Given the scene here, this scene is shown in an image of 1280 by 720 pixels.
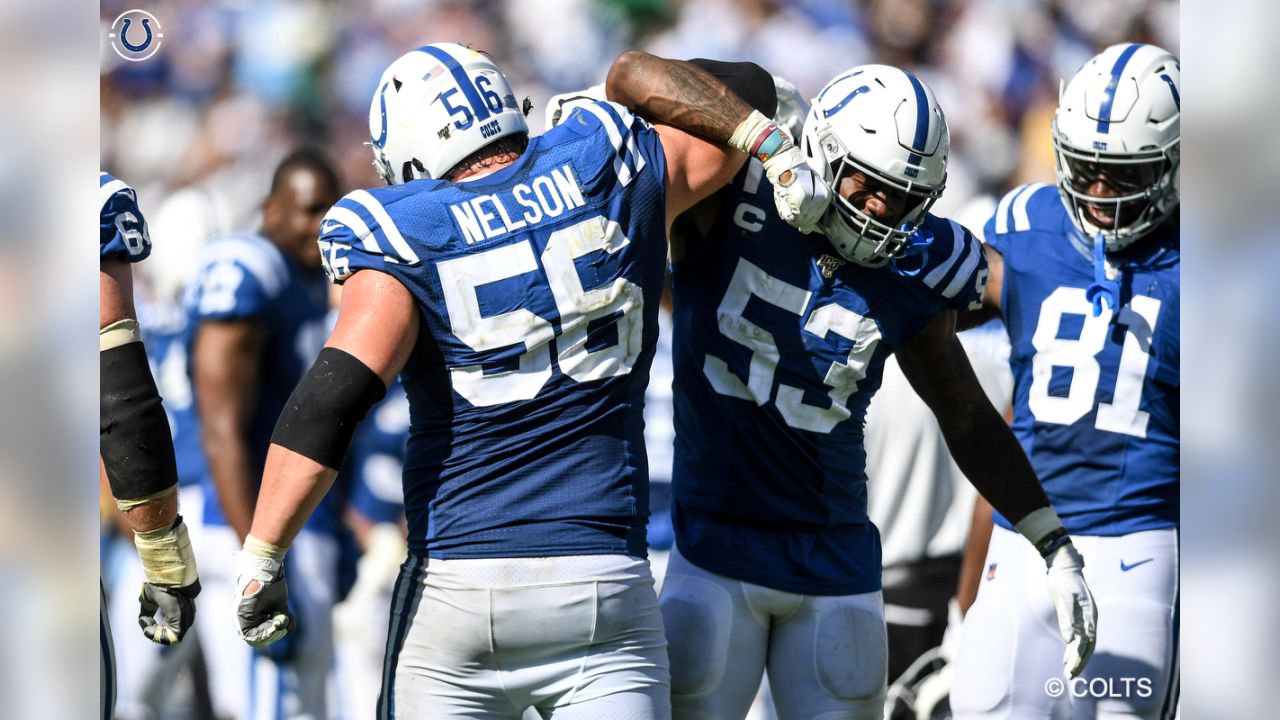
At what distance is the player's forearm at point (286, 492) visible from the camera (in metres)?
2.26

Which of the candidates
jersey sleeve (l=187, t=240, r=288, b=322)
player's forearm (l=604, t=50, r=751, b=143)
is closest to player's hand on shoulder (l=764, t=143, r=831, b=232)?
player's forearm (l=604, t=50, r=751, b=143)

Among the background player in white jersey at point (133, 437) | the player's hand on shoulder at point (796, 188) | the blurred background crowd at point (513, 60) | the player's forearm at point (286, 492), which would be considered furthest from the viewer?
the blurred background crowd at point (513, 60)

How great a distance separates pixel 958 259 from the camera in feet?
9.34

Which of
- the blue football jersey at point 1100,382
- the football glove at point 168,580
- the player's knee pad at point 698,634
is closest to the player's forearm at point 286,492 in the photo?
the football glove at point 168,580

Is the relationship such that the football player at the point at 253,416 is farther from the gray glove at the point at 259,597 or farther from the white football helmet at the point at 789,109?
the gray glove at the point at 259,597

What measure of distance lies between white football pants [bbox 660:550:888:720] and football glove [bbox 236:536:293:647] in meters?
0.83

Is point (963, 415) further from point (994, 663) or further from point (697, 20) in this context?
point (697, 20)

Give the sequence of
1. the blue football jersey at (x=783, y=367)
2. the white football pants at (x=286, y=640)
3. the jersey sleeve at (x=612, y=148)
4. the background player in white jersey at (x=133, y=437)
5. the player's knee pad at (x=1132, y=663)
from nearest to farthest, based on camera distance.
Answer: the jersey sleeve at (x=612, y=148), the background player in white jersey at (x=133, y=437), the blue football jersey at (x=783, y=367), the player's knee pad at (x=1132, y=663), the white football pants at (x=286, y=640)

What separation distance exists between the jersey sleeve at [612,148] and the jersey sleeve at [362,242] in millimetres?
333

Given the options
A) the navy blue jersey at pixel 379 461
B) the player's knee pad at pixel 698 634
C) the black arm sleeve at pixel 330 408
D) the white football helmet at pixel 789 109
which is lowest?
the player's knee pad at pixel 698 634

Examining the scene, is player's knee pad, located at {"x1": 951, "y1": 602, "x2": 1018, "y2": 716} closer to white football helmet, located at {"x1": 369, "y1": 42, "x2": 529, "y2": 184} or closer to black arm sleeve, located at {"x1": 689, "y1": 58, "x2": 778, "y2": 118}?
black arm sleeve, located at {"x1": 689, "y1": 58, "x2": 778, "y2": 118}

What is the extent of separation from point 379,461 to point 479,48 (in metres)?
1.32
